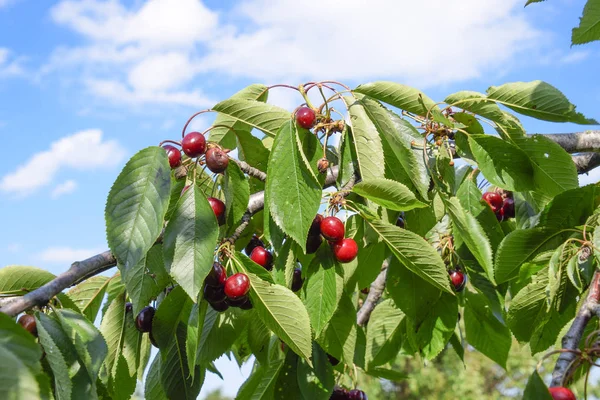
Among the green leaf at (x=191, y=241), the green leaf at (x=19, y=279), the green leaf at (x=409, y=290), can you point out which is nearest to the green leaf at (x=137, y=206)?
the green leaf at (x=191, y=241)

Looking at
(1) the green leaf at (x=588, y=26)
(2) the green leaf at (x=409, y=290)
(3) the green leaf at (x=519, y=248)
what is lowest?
(2) the green leaf at (x=409, y=290)

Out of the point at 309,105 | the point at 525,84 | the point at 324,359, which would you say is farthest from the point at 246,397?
the point at 525,84

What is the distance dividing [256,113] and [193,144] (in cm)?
21

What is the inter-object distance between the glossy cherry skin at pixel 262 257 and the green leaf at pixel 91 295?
0.41 meters

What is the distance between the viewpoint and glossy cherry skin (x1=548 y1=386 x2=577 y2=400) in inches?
36.4

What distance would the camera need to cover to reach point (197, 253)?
1295 millimetres

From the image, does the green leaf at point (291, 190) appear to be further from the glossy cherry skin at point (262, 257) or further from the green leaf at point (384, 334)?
the green leaf at point (384, 334)

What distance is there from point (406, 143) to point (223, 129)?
0.55m

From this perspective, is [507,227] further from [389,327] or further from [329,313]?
[329,313]

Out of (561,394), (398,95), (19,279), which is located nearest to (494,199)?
(398,95)

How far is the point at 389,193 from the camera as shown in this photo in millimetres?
1465

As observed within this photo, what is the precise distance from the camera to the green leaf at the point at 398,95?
164cm

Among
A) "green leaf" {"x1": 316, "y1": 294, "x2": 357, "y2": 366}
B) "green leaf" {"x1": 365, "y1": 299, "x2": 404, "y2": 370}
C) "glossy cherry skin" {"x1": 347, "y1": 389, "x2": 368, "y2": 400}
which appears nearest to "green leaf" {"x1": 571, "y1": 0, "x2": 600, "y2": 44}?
"green leaf" {"x1": 316, "y1": 294, "x2": 357, "y2": 366}

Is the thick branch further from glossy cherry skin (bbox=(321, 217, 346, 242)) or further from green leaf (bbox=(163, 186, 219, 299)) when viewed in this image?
green leaf (bbox=(163, 186, 219, 299))
